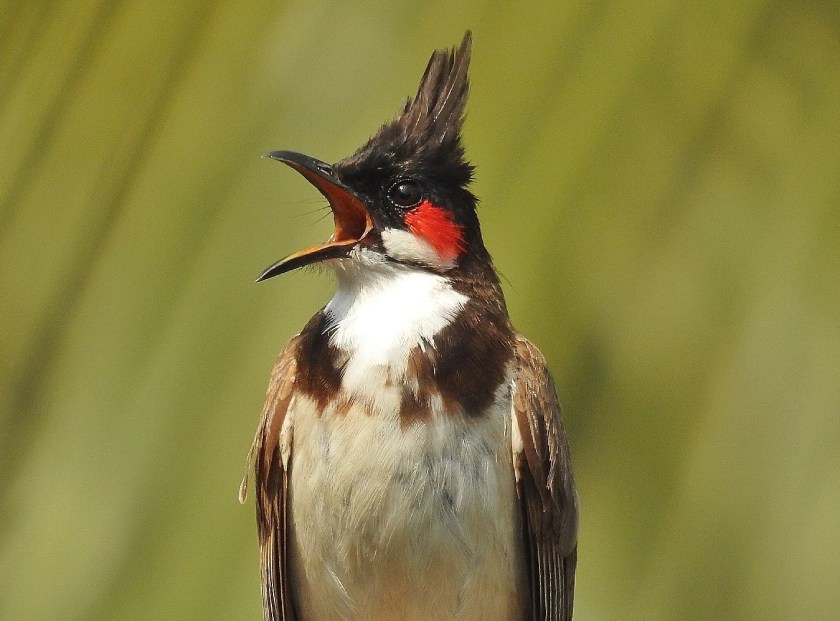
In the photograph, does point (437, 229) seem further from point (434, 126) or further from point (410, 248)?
point (434, 126)

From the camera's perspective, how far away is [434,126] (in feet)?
8.79

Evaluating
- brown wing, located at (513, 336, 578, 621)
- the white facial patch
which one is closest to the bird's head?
the white facial patch

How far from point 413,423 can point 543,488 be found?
40cm

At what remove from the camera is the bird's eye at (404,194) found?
2631 mm

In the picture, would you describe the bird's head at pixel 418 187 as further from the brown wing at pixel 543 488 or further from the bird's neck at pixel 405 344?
the brown wing at pixel 543 488

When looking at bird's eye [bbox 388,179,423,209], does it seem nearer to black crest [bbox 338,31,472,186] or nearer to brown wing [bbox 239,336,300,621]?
black crest [bbox 338,31,472,186]

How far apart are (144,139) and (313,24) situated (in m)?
0.52

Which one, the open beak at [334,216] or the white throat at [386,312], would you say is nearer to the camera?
the open beak at [334,216]

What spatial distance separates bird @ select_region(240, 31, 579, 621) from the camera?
2461 millimetres

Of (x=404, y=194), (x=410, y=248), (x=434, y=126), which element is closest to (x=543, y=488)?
(x=410, y=248)

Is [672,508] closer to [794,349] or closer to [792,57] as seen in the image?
[794,349]

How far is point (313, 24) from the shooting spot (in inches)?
114

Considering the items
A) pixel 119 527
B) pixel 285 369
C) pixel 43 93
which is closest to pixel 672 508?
pixel 285 369

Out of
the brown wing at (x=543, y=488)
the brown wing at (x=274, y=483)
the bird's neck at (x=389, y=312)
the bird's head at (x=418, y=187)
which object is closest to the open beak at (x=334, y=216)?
the bird's head at (x=418, y=187)
